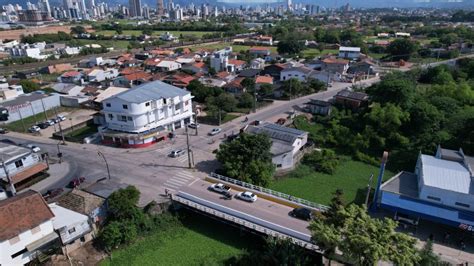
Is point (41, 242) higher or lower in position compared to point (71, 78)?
lower

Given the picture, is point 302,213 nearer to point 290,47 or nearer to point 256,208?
point 256,208

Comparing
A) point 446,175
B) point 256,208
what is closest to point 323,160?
point 446,175

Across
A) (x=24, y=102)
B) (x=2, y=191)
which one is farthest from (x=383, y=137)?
(x=24, y=102)

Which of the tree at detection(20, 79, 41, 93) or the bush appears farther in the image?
the tree at detection(20, 79, 41, 93)

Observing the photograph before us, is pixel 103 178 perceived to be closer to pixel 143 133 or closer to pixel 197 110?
pixel 143 133

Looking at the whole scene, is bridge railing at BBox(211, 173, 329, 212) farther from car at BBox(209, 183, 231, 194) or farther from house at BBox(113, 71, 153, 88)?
house at BBox(113, 71, 153, 88)

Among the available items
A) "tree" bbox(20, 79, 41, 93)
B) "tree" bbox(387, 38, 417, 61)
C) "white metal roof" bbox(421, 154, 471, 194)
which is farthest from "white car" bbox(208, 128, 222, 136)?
"tree" bbox(387, 38, 417, 61)
